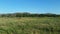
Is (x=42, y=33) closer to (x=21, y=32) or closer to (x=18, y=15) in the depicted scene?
(x=21, y=32)

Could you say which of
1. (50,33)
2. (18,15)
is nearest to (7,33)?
(50,33)

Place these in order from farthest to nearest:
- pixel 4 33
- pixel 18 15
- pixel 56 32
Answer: pixel 18 15, pixel 56 32, pixel 4 33

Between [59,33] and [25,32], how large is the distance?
2.62m

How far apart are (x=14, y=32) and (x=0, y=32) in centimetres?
107

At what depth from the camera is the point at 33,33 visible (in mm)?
13453

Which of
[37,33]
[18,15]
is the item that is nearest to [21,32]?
[37,33]

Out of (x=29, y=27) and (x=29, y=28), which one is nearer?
(x=29, y=28)

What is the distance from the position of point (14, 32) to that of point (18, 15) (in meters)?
21.1

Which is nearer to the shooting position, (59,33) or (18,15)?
(59,33)

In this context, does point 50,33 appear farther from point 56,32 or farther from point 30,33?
point 30,33

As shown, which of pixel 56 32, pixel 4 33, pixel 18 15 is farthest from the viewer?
pixel 18 15

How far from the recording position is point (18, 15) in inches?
1364

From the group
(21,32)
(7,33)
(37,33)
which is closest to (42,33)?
(37,33)

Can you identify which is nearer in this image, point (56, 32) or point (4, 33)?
point (4, 33)
